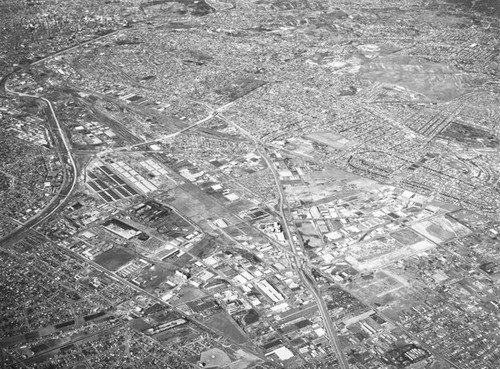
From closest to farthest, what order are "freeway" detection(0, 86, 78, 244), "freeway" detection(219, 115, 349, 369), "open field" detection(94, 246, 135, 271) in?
"freeway" detection(219, 115, 349, 369), "open field" detection(94, 246, 135, 271), "freeway" detection(0, 86, 78, 244)

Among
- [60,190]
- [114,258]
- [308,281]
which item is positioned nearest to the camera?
[308,281]

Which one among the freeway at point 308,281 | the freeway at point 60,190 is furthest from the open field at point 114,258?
the freeway at point 308,281

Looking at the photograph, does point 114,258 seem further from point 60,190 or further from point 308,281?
point 308,281

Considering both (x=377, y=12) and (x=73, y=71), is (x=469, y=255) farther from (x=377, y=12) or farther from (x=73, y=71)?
(x=377, y=12)

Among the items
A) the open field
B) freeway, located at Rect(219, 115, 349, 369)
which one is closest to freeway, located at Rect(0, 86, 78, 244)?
the open field

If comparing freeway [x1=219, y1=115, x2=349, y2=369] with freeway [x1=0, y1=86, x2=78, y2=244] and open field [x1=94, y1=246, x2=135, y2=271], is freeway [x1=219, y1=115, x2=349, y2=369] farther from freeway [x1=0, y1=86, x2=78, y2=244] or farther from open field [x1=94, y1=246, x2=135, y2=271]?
freeway [x1=0, y1=86, x2=78, y2=244]

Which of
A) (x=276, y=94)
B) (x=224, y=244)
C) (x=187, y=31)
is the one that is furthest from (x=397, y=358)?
(x=187, y=31)

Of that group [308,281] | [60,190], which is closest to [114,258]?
[60,190]

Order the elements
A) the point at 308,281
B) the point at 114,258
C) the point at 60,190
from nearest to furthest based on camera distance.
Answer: the point at 308,281 → the point at 114,258 → the point at 60,190
